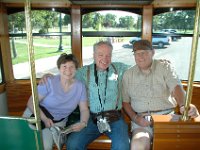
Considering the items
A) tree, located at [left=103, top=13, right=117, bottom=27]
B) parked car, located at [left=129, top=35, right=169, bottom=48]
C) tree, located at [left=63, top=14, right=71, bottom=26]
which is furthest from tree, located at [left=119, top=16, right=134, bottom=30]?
tree, located at [left=63, top=14, right=71, bottom=26]

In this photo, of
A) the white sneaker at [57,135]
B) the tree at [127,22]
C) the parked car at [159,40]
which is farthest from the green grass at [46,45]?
the white sneaker at [57,135]

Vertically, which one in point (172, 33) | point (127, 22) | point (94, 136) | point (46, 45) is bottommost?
point (94, 136)

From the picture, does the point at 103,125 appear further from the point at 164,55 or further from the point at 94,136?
the point at 164,55

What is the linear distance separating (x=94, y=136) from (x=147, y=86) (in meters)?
0.78

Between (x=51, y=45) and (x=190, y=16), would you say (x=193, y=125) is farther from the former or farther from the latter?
(x=51, y=45)

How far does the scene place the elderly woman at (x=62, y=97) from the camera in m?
2.32

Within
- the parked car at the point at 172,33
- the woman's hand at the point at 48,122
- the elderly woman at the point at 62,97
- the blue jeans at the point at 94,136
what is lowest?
the blue jeans at the point at 94,136

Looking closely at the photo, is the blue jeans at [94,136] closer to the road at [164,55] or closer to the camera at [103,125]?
the camera at [103,125]

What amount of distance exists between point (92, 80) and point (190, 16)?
6.70ft

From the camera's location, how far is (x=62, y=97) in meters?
2.37

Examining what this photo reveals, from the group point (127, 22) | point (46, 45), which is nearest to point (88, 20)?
point (127, 22)

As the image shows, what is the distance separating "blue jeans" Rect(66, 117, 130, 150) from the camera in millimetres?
2223

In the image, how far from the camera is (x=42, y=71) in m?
3.86

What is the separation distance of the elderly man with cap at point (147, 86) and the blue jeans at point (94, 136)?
17 cm
